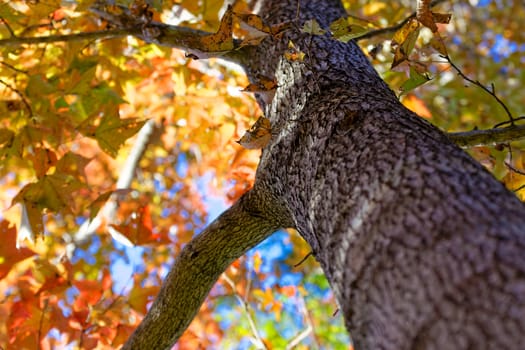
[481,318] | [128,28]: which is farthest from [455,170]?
[128,28]

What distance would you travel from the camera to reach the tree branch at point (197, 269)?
143 centimetres

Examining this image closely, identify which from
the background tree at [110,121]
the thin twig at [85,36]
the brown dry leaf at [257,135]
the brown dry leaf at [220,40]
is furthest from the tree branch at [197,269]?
the thin twig at [85,36]

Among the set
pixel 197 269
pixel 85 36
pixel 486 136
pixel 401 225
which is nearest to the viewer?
pixel 401 225

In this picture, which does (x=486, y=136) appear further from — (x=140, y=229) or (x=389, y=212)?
(x=140, y=229)

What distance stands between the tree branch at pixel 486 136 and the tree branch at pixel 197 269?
1.86 feet

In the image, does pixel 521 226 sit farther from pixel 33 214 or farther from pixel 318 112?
pixel 33 214

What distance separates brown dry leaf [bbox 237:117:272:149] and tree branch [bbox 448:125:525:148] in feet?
1.54

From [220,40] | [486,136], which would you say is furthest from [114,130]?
[486,136]

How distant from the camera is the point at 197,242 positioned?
144cm

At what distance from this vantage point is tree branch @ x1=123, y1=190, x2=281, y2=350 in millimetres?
1427

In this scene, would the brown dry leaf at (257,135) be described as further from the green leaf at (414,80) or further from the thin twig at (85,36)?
the thin twig at (85,36)

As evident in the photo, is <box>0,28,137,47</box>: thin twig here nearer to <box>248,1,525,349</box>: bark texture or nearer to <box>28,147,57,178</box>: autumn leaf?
<box>28,147,57,178</box>: autumn leaf

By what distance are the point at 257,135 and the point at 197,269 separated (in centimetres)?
52

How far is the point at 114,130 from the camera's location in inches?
71.4
